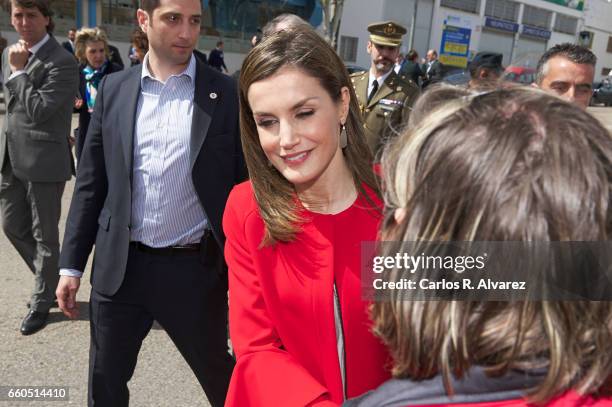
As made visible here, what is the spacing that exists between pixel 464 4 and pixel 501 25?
166 inches

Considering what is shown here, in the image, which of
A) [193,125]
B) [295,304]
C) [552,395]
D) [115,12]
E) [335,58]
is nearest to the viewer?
[552,395]

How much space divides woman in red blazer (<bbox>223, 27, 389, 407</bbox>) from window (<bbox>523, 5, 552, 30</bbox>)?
144ft

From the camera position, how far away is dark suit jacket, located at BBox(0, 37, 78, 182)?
3.42 metres

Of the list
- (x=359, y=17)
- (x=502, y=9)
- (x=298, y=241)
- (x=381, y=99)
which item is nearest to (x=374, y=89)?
(x=381, y=99)

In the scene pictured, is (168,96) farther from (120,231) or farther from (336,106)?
(336,106)

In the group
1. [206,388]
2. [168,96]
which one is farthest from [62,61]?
[206,388]

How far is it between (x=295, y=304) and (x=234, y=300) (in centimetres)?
19

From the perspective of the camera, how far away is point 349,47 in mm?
30547

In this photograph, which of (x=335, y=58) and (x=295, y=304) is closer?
(x=295, y=304)

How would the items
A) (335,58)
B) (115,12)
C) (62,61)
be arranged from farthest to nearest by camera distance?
(115,12) → (62,61) → (335,58)

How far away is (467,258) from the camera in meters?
0.80

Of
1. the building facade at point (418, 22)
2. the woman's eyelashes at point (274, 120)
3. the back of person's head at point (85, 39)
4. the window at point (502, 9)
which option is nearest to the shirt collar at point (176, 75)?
the woman's eyelashes at point (274, 120)

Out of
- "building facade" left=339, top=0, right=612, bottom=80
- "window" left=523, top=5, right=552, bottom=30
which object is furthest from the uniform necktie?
"window" left=523, top=5, right=552, bottom=30

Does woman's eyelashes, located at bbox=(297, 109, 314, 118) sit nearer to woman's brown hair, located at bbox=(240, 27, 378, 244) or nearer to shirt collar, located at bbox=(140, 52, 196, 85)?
woman's brown hair, located at bbox=(240, 27, 378, 244)
